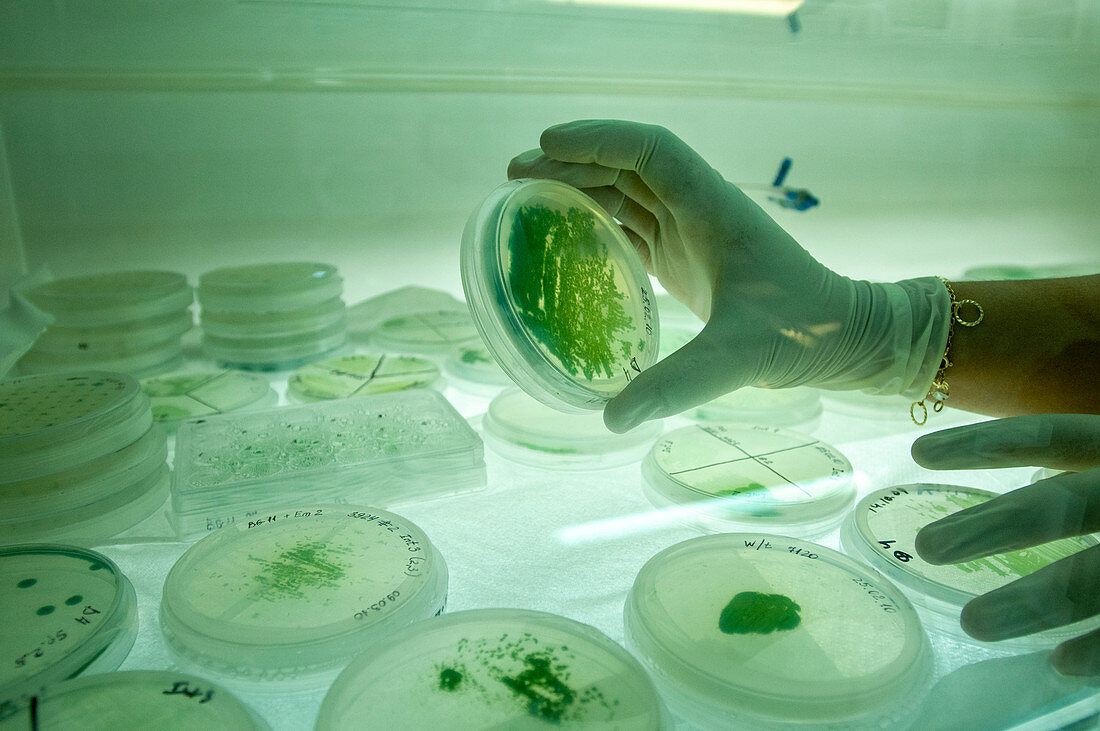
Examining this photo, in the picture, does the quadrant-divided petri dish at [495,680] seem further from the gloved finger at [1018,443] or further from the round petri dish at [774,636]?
the gloved finger at [1018,443]

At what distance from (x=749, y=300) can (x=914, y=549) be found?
1.70 ft

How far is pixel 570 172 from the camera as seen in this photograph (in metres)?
1.42

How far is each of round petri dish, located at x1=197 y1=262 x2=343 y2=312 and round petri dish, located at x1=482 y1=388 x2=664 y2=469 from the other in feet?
2.46

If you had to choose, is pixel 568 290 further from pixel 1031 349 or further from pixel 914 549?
pixel 1031 349

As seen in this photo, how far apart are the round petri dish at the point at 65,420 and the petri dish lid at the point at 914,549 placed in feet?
4.51

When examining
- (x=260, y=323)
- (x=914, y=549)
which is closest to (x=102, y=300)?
(x=260, y=323)

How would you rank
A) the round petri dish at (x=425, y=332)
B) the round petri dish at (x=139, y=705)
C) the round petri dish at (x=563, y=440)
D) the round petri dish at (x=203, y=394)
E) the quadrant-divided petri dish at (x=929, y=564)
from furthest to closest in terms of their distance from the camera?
the round petri dish at (x=425, y=332) < the round petri dish at (x=203, y=394) < the round petri dish at (x=563, y=440) < the quadrant-divided petri dish at (x=929, y=564) < the round petri dish at (x=139, y=705)

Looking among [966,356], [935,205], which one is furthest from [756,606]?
[935,205]

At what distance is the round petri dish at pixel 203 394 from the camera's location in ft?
5.29

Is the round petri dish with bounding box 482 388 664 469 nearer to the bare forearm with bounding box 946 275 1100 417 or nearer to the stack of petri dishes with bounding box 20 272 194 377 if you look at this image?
the bare forearm with bounding box 946 275 1100 417

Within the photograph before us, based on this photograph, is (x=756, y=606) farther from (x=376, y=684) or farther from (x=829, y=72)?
(x=829, y=72)

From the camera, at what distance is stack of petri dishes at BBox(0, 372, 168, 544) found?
44.6 inches

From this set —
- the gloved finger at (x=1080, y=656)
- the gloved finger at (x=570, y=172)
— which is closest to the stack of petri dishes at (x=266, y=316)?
the gloved finger at (x=570, y=172)

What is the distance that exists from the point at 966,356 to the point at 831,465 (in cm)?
36
